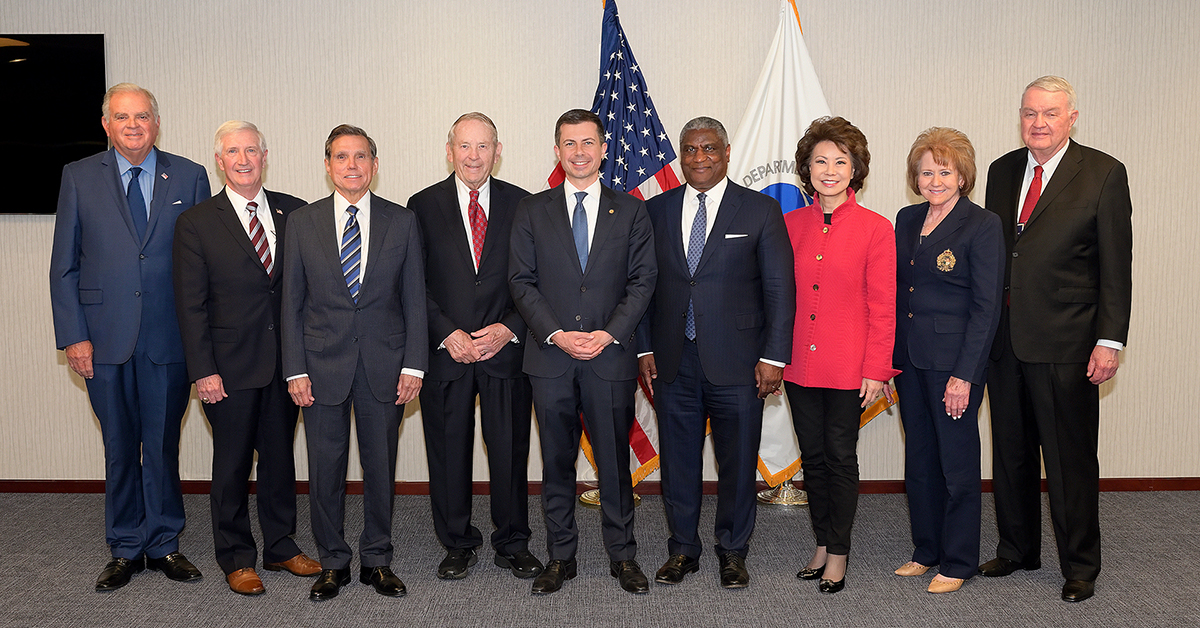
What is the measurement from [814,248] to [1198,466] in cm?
322

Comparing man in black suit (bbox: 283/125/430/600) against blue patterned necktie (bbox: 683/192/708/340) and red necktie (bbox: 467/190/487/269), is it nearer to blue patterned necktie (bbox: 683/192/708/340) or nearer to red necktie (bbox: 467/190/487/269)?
red necktie (bbox: 467/190/487/269)

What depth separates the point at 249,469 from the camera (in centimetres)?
345

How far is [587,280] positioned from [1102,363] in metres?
1.98

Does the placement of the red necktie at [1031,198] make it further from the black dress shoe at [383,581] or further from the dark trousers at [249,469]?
the dark trousers at [249,469]

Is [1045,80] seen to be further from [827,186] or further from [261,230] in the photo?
[261,230]

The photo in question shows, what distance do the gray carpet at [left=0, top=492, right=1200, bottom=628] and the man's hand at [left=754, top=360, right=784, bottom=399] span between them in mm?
805

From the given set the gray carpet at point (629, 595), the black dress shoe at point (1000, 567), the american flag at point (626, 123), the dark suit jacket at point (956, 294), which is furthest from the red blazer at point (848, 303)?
the american flag at point (626, 123)

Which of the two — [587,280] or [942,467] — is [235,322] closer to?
Answer: [587,280]

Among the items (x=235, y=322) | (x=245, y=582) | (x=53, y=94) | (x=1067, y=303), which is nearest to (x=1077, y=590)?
(x=1067, y=303)

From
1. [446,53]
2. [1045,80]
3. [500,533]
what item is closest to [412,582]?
[500,533]

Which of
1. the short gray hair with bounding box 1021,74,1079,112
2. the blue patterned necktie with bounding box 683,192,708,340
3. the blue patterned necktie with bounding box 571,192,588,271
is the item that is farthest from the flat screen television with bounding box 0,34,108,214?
the short gray hair with bounding box 1021,74,1079,112

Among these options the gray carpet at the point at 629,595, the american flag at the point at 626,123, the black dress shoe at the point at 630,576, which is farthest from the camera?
the american flag at the point at 626,123

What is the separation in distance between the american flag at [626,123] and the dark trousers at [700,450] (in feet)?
4.79

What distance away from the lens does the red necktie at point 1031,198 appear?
335 centimetres
